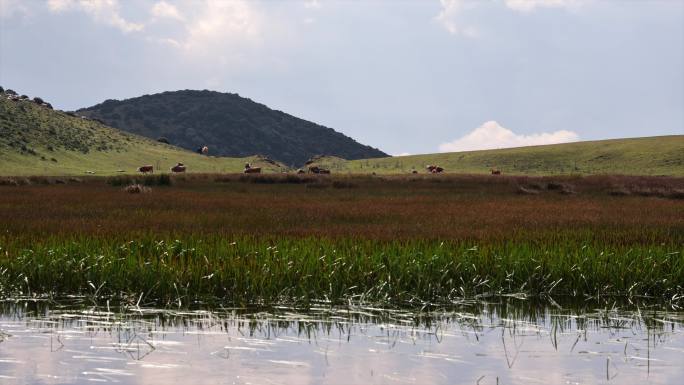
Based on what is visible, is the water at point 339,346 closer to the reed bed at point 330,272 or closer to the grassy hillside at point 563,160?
the reed bed at point 330,272

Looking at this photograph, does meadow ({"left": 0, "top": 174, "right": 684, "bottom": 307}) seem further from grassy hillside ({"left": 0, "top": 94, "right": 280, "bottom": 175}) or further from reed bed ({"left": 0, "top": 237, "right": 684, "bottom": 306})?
grassy hillside ({"left": 0, "top": 94, "right": 280, "bottom": 175})

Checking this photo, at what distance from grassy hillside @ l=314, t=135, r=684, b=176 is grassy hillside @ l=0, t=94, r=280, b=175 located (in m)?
19.1

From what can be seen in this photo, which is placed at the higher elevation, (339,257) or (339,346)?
(339,257)

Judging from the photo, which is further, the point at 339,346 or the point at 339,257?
the point at 339,257

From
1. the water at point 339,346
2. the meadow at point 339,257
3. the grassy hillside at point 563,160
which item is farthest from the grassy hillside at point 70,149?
the water at point 339,346

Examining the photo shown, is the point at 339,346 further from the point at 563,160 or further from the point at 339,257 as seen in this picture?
the point at 563,160

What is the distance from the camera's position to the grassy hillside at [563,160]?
95.3 metres

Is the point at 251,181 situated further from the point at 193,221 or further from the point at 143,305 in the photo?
the point at 143,305

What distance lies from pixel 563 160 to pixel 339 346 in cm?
10215

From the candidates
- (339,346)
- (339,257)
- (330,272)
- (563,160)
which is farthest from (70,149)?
(339,346)

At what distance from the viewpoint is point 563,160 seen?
10856cm

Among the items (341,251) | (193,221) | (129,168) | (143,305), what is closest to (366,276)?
(341,251)

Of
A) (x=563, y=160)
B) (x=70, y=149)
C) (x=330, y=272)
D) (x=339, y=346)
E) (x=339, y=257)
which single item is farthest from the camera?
(x=563, y=160)

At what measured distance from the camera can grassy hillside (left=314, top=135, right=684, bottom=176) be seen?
95312 mm
